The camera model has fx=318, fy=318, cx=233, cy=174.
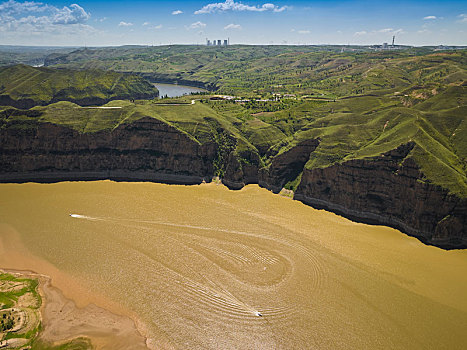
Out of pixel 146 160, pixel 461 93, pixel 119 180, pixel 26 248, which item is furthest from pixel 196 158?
pixel 461 93

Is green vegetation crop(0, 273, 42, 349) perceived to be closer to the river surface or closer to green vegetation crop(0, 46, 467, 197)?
the river surface

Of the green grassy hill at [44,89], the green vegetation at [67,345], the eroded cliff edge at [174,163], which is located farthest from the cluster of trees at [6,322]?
the green grassy hill at [44,89]

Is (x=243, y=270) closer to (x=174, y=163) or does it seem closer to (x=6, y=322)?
(x=6, y=322)

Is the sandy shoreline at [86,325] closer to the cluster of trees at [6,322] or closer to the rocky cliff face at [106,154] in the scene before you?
the cluster of trees at [6,322]

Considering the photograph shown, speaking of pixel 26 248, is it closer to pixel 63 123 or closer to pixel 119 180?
pixel 119 180

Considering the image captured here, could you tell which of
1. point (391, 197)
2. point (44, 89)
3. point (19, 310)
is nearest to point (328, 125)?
point (391, 197)

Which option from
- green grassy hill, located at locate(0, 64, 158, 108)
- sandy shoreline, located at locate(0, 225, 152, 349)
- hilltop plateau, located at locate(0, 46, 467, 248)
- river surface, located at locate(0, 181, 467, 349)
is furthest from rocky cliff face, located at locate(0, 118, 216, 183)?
green grassy hill, located at locate(0, 64, 158, 108)
